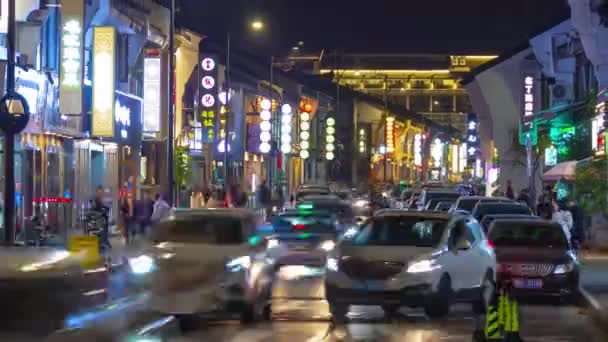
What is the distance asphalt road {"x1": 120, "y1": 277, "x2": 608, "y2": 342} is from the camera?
57.6 feet

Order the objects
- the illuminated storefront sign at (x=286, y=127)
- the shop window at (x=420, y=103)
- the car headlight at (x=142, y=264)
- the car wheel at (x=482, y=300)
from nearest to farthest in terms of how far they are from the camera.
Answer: the car headlight at (x=142, y=264) → the car wheel at (x=482, y=300) → the illuminated storefront sign at (x=286, y=127) → the shop window at (x=420, y=103)

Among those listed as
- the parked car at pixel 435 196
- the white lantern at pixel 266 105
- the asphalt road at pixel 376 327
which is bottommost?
the asphalt road at pixel 376 327

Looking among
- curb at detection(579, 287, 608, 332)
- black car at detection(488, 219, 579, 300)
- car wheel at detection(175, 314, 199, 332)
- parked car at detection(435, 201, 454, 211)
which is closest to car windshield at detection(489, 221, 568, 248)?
black car at detection(488, 219, 579, 300)

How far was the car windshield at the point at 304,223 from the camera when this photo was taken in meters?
30.7

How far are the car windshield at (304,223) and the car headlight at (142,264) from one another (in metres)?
11.9

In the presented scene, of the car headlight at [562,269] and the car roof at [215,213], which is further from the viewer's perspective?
the car headlight at [562,269]

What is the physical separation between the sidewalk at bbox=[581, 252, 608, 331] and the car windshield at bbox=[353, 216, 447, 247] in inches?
114

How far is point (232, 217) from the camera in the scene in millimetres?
19438

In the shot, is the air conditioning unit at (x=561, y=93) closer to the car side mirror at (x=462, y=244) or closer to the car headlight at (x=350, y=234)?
the car headlight at (x=350, y=234)

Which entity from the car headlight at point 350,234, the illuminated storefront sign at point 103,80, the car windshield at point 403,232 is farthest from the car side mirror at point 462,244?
the illuminated storefront sign at point 103,80

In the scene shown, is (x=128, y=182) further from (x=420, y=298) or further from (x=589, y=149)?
(x=420, y=298)

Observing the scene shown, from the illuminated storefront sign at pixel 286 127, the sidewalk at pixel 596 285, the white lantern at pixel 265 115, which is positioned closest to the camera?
the sidewalk at pixel 596 285

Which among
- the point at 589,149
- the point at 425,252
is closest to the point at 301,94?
the point at 589,149

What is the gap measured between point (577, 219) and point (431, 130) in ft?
374
